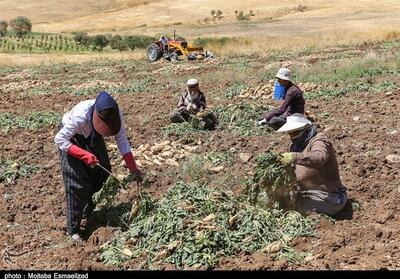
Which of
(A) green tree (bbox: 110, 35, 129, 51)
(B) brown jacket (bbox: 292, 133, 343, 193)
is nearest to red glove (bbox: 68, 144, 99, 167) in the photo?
(B) brown jacket (bbox: 292, 133, 343, 193)

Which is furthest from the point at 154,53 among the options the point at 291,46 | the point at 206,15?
the point at 206,15

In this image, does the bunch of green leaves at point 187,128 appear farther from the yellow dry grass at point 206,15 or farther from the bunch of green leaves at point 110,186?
the yellow dry grass at point 206,15

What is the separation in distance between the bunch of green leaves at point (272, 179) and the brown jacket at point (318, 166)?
137 millimetres

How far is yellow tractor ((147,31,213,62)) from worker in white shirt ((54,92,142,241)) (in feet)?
54.2

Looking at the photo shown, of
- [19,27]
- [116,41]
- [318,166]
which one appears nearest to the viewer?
[318,166]

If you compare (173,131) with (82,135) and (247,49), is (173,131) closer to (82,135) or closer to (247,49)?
(82,135)

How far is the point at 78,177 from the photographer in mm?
5289

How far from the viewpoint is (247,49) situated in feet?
89.0

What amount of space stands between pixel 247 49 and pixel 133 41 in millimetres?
16098

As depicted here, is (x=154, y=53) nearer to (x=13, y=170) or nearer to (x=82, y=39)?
(x=13, y=170)

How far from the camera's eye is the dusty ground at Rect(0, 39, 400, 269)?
474 centimetres

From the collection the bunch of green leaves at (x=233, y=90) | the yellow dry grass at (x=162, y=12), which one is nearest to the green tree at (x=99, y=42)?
the yellow dry grass at (x=162, y=12)

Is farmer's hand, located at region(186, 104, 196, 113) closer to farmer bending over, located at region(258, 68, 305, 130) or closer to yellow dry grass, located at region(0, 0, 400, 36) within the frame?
farmer bending over, located at region(258, 68, 305, 130)

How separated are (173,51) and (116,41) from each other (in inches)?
869
